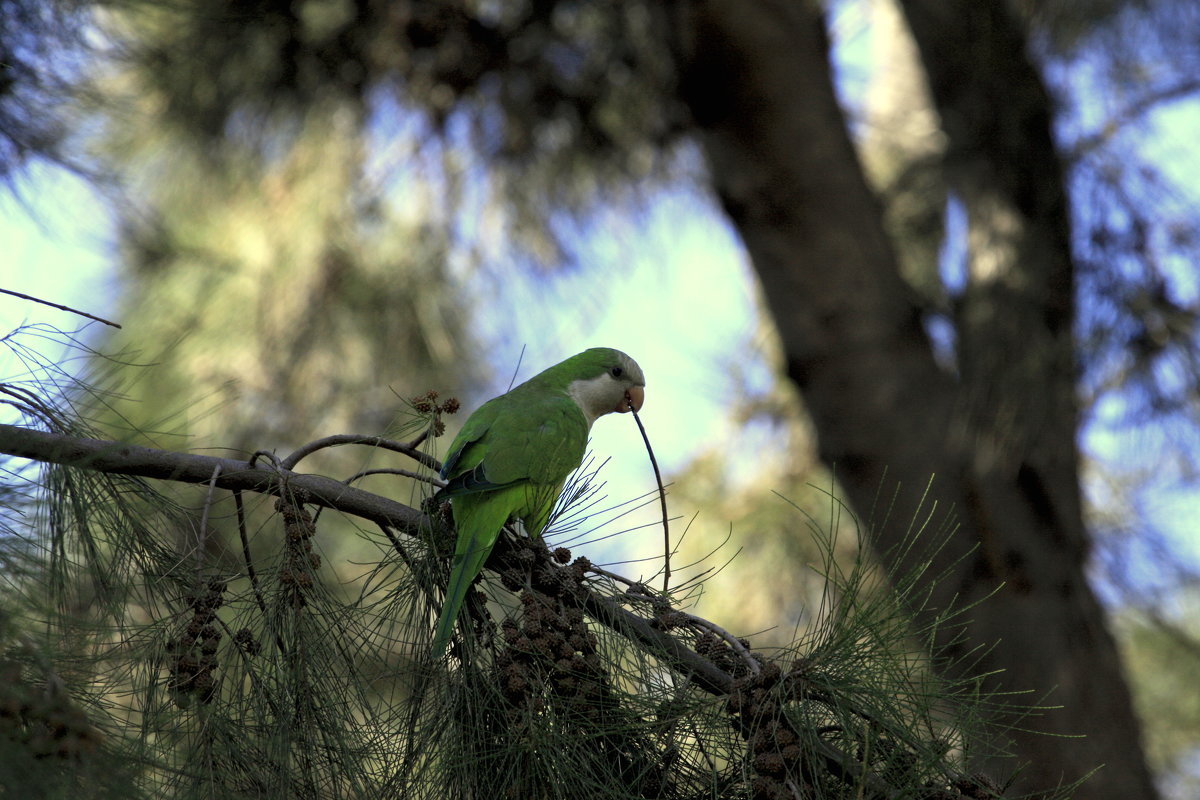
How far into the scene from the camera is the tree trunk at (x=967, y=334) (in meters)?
3.89

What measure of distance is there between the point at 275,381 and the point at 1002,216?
10.9ft

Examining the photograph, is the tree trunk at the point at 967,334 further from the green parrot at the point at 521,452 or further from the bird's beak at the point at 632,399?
the green parrot at the point at 521,452

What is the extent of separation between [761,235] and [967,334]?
3.13ft

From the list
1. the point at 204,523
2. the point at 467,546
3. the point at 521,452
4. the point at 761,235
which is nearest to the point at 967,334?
the point at 761,235

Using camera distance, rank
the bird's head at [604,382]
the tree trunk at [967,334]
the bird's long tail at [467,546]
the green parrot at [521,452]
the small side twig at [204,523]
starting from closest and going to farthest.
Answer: the small side twig at [204,523]
the bird's long tail at [467,546]
the green parrot at [521,452]
the bird's head at [604,382]
the tree trunk at [967,334]

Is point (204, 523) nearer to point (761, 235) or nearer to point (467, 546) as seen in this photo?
point (467, 546)

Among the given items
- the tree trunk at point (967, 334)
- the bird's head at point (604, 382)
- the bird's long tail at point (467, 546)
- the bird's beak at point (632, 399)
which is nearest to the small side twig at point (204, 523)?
the bird's long tail at point (467, 546)

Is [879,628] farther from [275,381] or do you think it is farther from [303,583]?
[275,381]

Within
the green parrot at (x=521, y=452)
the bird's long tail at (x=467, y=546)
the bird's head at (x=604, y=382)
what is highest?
the bird's head at (x=604, y=382)

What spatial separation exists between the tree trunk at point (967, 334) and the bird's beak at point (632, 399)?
1.15m

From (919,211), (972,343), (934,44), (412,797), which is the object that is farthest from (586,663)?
(919,211)

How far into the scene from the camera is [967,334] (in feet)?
14.1

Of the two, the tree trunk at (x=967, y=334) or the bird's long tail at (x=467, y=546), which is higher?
the tree trunk at (x=967, y=334)

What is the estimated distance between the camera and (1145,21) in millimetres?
4328
